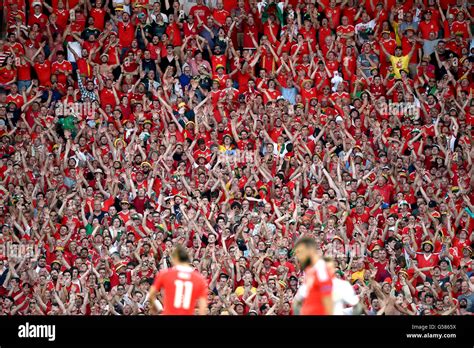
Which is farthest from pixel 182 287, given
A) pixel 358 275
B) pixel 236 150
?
pixel 236 150

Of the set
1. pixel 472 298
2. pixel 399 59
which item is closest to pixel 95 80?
pixel 399 59

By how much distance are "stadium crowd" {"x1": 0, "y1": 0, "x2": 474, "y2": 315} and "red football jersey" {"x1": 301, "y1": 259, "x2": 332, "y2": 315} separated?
461 centimetres

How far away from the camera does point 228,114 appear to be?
22.1 m

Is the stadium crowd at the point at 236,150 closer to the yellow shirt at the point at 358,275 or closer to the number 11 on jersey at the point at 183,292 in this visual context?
the yellow shirt at the point at 358,275

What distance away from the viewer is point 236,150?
21516 millimetres

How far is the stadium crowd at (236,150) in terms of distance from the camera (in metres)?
19.7

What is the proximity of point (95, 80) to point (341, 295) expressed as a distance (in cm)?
924

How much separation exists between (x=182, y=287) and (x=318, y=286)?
153cm

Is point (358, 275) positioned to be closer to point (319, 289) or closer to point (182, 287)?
point (319, 289)

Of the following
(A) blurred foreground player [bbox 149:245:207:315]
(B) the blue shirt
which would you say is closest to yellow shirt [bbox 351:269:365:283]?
(B) the blue shirt

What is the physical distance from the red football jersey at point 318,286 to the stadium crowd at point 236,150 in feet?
15.1

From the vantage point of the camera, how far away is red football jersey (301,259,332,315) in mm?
14273

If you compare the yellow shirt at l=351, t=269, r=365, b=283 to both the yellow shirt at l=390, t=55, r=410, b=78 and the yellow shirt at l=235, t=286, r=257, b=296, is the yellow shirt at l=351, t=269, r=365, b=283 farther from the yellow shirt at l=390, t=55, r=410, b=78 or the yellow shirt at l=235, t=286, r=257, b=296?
the yellow shirt at l=390, t=55, r=410, b=78
